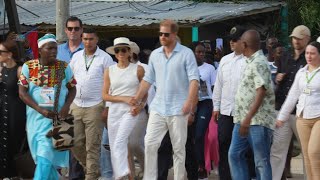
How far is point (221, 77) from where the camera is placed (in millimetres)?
9766

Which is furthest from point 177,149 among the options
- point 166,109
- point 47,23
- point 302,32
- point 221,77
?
point 47,23

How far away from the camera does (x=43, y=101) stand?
28.5 ft

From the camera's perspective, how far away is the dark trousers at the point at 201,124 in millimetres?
11031

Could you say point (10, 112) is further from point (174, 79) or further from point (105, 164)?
point (174, 79)

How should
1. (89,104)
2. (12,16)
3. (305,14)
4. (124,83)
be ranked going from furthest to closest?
(305,14) → (12,16) → (89,104) → (124,83)

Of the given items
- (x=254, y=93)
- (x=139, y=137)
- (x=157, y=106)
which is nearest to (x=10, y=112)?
(x=139, y=137)

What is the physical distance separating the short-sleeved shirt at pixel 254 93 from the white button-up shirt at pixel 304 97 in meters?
0.18

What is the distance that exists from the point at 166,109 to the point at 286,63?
1651 millimetres

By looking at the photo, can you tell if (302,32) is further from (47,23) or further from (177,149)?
(47,23)

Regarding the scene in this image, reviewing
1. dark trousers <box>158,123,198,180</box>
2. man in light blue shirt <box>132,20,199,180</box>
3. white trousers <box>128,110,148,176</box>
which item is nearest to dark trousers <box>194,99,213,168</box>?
dark trousers <box>158,123,198,180</box>

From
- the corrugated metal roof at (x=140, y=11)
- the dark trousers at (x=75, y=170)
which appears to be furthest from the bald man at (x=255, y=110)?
the corrugated metal roof at (x=140, y=11)

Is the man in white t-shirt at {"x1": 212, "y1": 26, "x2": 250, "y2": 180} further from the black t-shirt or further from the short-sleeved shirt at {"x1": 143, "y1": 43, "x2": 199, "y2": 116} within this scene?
the short-sleeved shirt at {"x1": 143, "y1": 43, "x2": 199, "y2": 116}

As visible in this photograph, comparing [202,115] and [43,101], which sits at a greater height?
[43,101]

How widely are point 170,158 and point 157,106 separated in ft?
3.22
